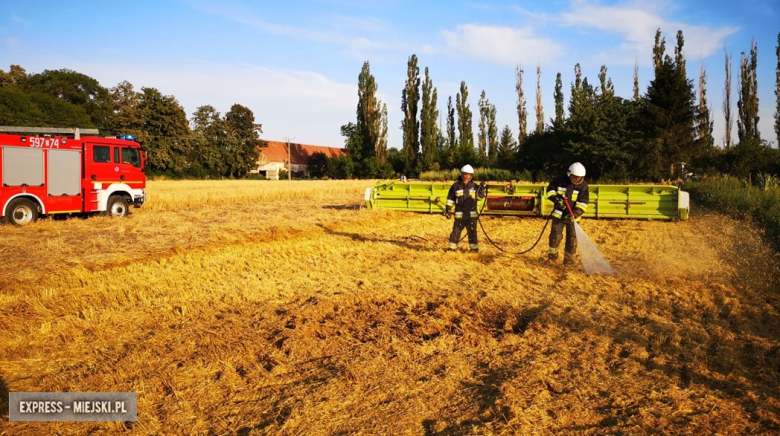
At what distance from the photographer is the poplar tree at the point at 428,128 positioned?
163ft

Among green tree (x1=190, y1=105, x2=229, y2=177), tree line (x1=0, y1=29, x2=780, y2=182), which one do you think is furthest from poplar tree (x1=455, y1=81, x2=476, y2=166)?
green tree (x1=190, y1=105, x2=229, y2=177)

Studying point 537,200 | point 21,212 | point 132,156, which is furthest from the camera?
point 132,156

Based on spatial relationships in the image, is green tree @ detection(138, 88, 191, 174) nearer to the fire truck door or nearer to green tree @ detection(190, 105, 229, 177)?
green tree @ detection(190, 105, 229, 177)

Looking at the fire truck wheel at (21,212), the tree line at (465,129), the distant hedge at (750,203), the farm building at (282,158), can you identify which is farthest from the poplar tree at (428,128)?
the fire truck wheel at (21,212)

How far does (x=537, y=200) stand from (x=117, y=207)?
13.6 metres

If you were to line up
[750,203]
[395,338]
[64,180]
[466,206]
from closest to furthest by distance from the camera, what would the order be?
1. [395,338]
2. [466,206]
3. [750,203]
4. [64,180]

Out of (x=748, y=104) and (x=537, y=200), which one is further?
(x=748, y=104)

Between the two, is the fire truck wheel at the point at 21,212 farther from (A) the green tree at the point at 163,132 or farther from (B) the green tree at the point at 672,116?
(A) the green tree at the point at 163,132

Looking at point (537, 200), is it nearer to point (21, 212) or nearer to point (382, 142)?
point (21, 212)

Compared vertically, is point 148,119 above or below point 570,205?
above

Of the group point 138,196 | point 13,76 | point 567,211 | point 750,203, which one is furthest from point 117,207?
point 13,76

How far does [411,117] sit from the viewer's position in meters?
50.8

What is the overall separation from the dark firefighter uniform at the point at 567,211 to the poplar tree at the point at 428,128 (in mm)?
40353

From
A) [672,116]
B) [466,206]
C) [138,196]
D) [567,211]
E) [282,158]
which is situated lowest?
[567,211]
